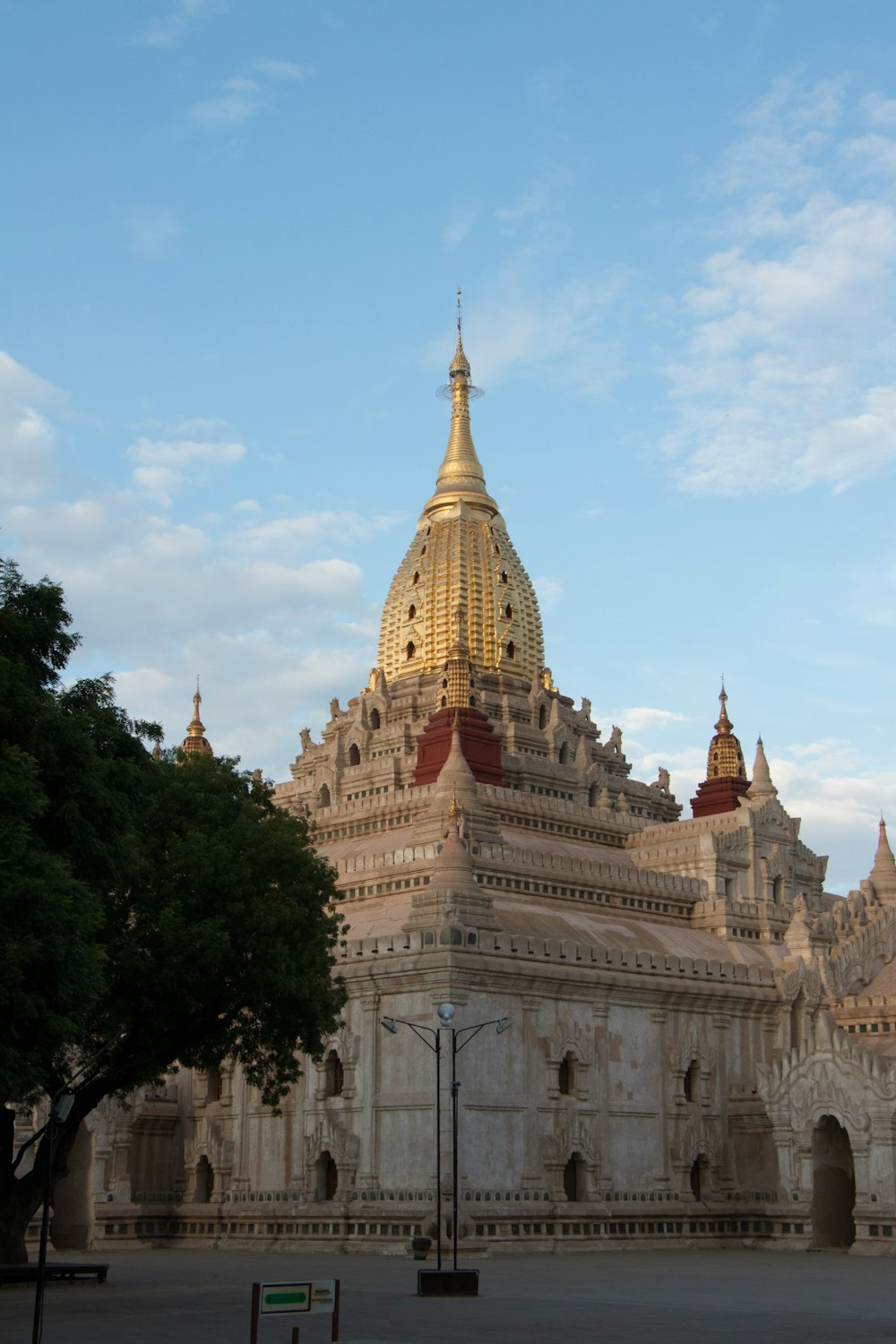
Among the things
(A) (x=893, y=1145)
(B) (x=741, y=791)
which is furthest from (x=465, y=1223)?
(B) (x=741, y=791)

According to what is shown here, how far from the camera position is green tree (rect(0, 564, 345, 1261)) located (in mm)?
28875

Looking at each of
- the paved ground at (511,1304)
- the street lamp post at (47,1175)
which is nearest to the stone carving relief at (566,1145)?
the paved ground at (511,1304)

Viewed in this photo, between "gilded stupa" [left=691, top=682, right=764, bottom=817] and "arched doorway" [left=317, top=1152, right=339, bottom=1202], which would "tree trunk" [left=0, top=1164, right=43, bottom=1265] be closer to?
"arched doorway" [left=317, top=1152, right=339, bottom=1202]

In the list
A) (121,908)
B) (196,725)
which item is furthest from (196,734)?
(121,908)

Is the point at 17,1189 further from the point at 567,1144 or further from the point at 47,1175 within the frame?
the point at 567,1144

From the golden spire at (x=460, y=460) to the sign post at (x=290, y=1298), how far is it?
210 ft

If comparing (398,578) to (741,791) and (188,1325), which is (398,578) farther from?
(188,1325)

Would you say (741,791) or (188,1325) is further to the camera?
(741,791)

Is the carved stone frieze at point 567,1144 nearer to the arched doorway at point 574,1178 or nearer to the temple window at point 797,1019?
the arched doorway at point 574,1178

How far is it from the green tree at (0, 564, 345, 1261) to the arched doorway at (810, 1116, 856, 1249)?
1898 centimetres

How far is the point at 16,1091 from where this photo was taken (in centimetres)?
2917

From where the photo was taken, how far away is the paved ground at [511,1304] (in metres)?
25.1

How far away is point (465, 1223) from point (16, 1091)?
20.9 meters

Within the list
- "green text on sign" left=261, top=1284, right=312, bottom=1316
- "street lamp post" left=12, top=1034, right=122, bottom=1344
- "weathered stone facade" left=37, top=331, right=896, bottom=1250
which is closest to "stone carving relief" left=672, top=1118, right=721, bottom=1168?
"weathered stone facade" left=37, top=331, right=896, bottom=1250
